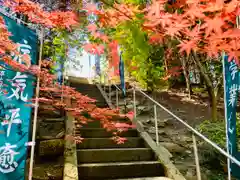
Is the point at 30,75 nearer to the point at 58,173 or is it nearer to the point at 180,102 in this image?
the point at 58,173

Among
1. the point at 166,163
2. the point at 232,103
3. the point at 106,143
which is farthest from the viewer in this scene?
the point at 106,143

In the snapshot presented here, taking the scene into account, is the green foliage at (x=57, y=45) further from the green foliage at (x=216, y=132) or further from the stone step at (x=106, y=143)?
the green foliage at (x=216, y=132)

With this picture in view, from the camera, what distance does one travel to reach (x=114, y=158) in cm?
434

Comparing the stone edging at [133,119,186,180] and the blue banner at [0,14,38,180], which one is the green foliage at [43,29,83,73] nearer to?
the blue banner at [0,14,38,180]

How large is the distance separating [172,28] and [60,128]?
15.2 ft

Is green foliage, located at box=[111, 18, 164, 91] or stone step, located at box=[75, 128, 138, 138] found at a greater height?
green foliage, located at box=[111, 18, 164, 91]

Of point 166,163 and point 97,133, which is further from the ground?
point 97,133

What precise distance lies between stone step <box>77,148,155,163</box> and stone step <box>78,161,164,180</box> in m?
0.30

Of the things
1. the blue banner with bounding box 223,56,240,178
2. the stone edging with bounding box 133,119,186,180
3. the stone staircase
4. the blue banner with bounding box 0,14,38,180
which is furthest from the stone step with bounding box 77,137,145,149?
the blue banner with bounding box 223,56,240,178

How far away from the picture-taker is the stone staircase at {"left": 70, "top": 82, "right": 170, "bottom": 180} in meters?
3.82

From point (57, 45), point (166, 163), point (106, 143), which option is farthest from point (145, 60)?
point (166, 163)

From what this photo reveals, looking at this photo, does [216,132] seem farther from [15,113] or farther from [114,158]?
[15,113]

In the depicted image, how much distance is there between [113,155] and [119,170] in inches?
19.0

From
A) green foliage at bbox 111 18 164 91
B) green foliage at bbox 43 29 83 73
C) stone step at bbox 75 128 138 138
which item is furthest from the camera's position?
A: green foliage at bbox 111 18 164 91
